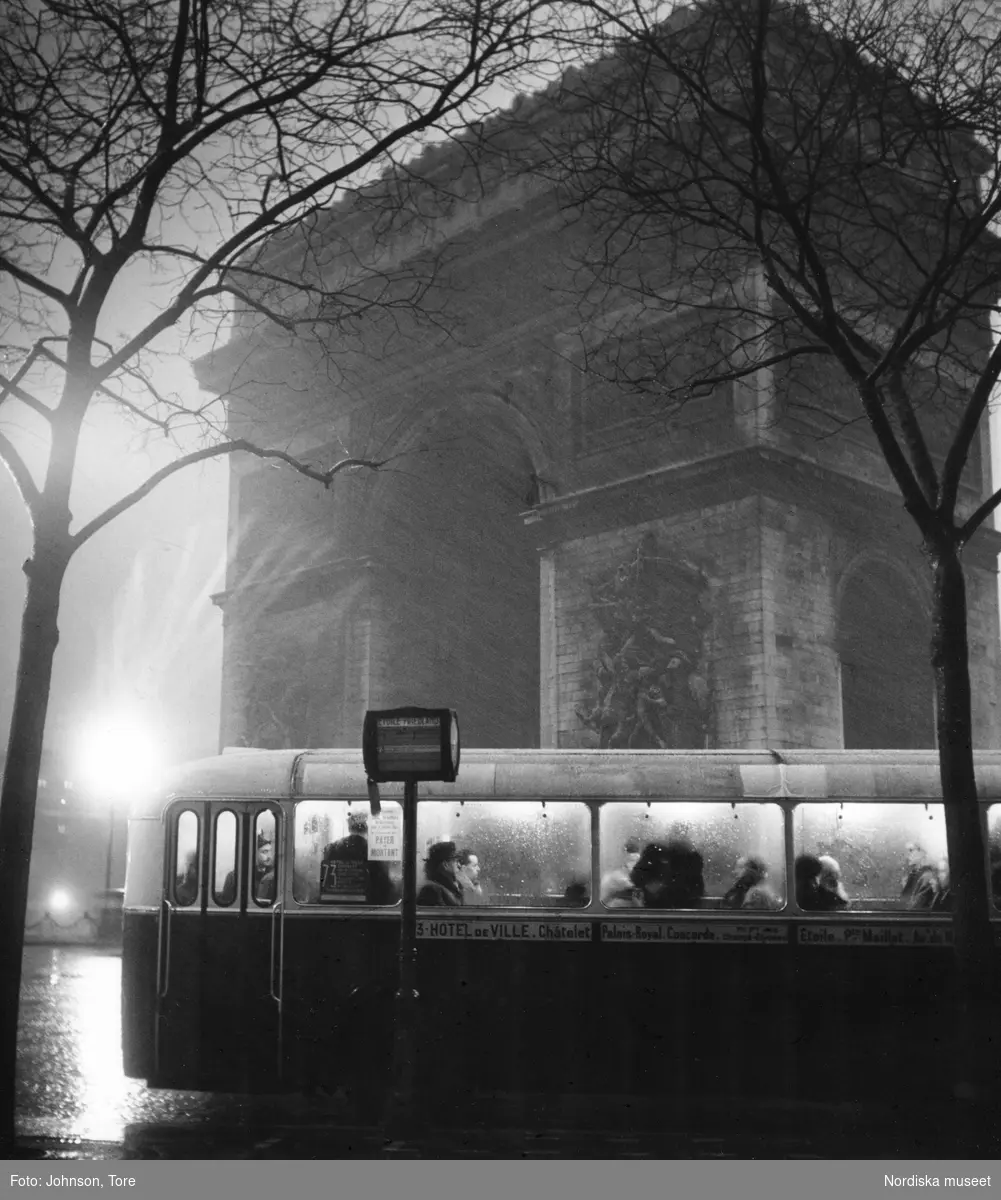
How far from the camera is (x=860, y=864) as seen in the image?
11.5 m

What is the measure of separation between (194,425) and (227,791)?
3651 millimetres

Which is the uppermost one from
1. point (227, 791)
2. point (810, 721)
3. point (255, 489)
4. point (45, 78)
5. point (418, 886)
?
point (255, 489)

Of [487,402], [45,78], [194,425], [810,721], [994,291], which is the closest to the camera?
[45,78]

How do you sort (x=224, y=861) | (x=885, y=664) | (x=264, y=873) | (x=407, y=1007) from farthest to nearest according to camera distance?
(x=885, y=664), (x=224, y=861), (x=264, y=873), (x=407, y=1007)

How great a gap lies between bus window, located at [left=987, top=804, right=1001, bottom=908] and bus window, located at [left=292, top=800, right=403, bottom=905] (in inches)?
183

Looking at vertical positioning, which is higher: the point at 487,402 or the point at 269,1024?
the point at 487,402

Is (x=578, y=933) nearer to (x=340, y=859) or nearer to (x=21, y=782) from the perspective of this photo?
(x=340, y=859)

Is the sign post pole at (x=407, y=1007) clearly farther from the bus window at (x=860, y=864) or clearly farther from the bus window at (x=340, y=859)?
the bus window at (x=860, y=864)

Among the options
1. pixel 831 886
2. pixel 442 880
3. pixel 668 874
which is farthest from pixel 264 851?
pixel 831 886

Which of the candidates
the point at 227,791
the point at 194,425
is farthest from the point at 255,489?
the point at 227,791

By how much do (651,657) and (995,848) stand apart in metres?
13.4

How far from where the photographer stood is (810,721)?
23875 millimetres

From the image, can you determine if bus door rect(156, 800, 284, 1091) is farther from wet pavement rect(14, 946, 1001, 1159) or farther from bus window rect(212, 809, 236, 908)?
wet pavement rect(14, 946, 1001, 1159)

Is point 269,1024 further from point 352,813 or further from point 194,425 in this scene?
point 194,425
